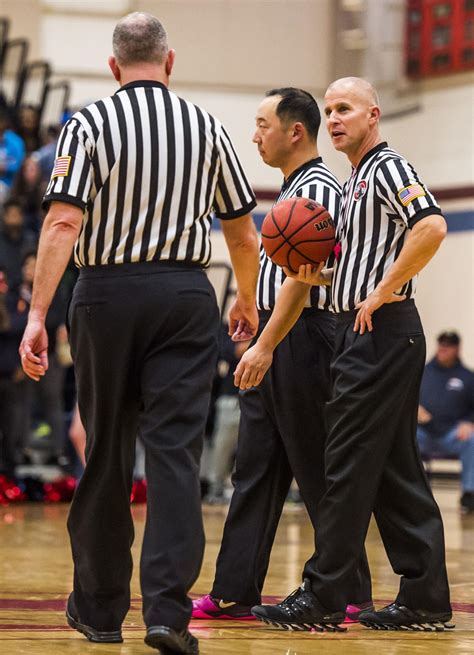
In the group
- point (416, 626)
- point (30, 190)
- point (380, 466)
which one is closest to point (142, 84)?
point (380, 466)

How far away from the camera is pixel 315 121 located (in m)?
5.39

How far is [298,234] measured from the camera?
15.9 feet

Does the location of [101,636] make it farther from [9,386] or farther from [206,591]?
[9,386]

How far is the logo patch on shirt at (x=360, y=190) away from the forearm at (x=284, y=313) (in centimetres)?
39

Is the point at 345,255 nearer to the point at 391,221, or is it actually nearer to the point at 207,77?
the point at 391,221

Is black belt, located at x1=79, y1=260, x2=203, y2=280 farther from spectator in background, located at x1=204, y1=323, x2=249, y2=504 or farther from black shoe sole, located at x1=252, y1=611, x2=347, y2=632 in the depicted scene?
spectator in background, located at x1=204, y1=323, x2=249, y2=504

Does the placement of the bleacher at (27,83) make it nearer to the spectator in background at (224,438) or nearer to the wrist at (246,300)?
the spectator in background at (224,438)

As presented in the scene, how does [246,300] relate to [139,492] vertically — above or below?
above

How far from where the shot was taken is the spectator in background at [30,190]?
14531mm

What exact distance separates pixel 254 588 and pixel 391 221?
1.57m

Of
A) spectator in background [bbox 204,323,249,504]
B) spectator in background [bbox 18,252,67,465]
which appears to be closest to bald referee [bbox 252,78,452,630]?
spectator in background [bbox 204,323,249,504]

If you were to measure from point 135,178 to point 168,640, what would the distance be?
1.47 metres

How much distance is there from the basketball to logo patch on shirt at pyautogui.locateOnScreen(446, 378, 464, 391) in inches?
315

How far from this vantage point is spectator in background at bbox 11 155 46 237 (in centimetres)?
1453
